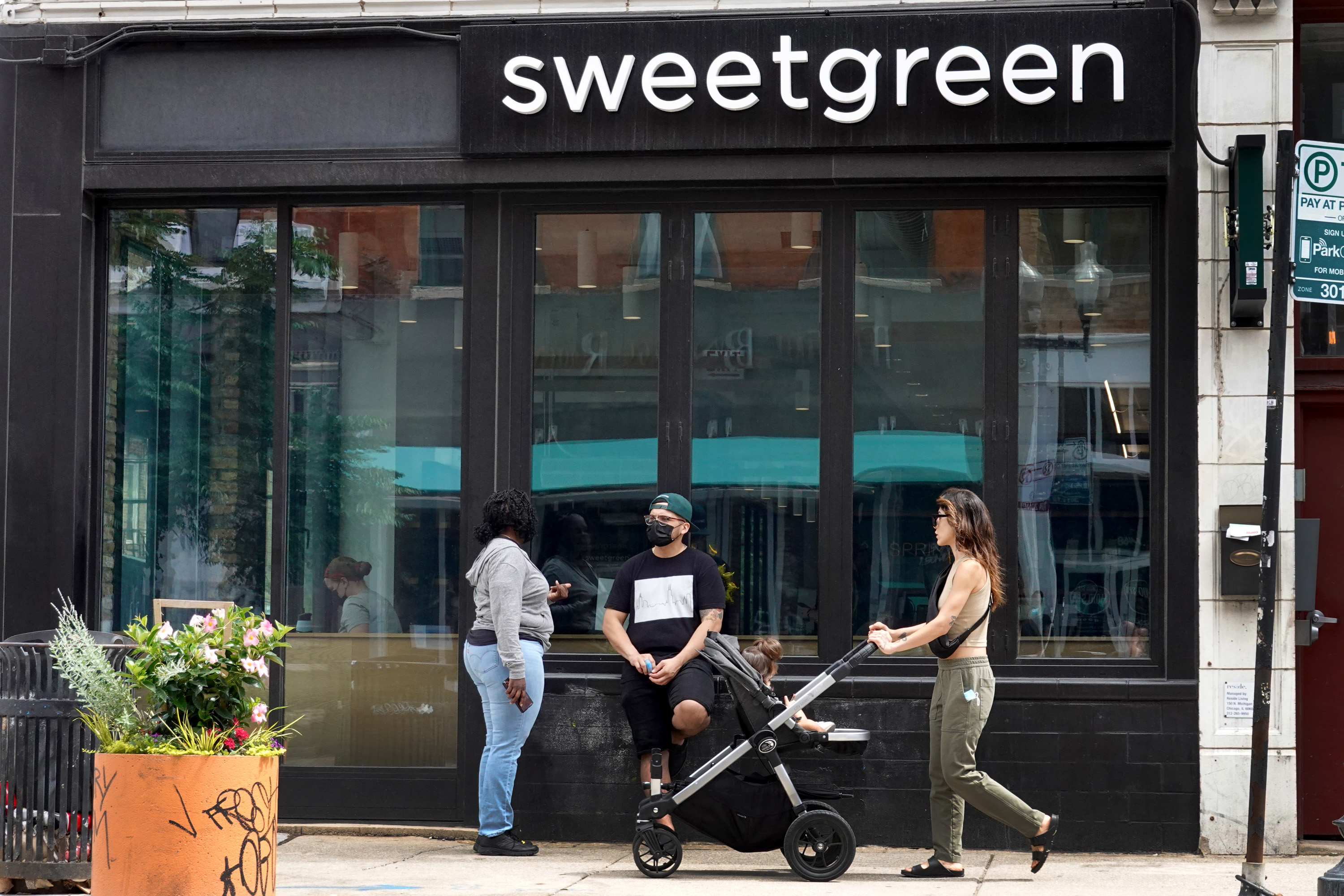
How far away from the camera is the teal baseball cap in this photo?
8188 millimetres

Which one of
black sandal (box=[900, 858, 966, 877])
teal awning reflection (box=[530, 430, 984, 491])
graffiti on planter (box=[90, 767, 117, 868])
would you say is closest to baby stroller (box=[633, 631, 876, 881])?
black sandal (box=[900, 858, 966, 877])

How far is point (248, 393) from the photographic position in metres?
9.48

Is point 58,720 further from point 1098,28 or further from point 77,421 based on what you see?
point 1098,28

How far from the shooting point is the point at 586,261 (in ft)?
30.2

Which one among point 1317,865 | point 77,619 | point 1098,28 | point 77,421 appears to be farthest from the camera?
point 77,421

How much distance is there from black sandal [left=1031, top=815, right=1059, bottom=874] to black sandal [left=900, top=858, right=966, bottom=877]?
1.30 ft

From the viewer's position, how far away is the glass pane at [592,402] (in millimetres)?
9070

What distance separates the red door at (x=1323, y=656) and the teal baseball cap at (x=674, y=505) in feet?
12.4

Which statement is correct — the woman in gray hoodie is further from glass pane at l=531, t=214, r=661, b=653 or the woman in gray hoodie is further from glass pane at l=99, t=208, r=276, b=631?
glass pane at l=99, t=208, r=276, b=631

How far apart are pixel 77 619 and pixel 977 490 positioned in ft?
16.8

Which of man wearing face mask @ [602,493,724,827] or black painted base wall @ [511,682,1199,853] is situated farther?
black painted base wall @ [511,682,1199,853]

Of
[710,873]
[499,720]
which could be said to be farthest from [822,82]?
[710,873]

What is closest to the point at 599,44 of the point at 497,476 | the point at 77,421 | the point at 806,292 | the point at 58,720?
the point at 806,292

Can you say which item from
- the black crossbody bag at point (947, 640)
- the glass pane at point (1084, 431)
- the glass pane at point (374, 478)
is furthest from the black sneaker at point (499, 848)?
the glass pane at point (1084, 431)
